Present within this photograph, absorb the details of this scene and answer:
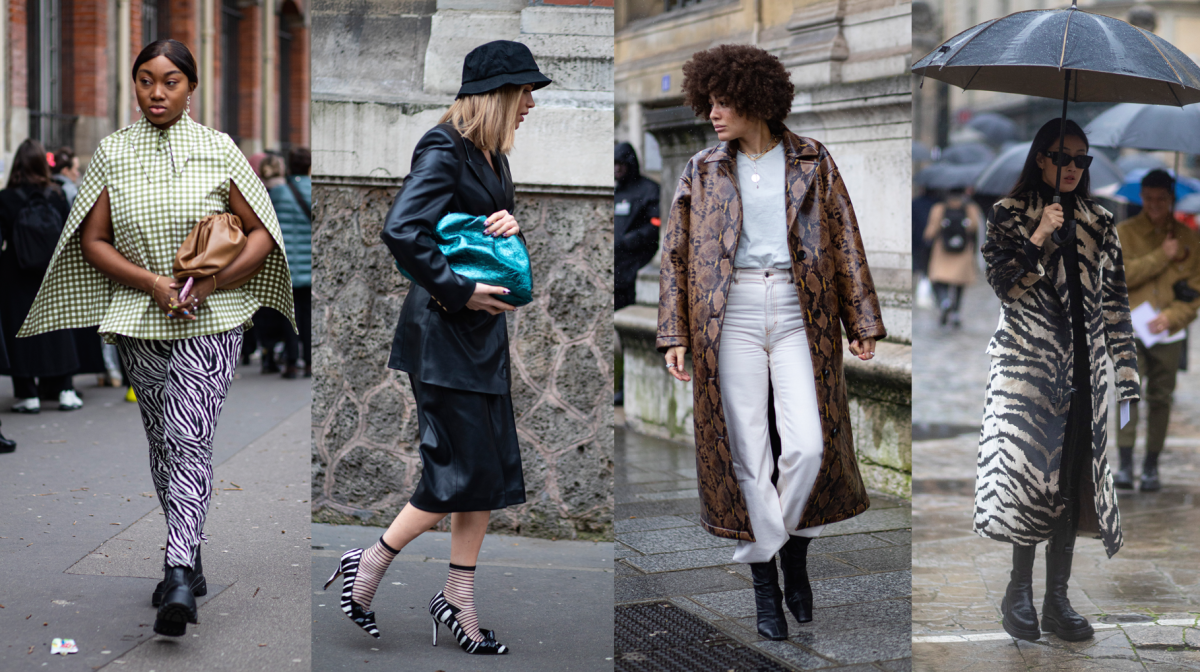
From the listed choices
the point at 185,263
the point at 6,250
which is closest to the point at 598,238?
the point at 185,263

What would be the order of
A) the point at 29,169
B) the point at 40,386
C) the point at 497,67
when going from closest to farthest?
the point at 497,67 < the point at 29,169 < the point at 40,386

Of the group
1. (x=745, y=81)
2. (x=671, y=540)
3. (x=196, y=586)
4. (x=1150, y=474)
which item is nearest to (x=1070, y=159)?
(x=745, y=81)

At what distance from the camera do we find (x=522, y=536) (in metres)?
5.52

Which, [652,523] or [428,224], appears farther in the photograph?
[652,523]

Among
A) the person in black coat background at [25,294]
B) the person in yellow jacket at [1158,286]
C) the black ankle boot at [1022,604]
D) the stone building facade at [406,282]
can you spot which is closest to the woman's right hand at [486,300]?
the stone building facade at [406,282]

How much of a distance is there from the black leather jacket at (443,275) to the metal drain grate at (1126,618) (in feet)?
7.67

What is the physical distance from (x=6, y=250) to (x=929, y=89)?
1672 inches

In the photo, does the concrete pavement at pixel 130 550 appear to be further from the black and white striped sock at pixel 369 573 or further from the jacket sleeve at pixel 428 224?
the jacket sleeve at pixel 428 224

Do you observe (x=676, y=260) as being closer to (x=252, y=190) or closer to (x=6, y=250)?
(x=252, y=190)

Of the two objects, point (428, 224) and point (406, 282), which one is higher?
point (428, 224)

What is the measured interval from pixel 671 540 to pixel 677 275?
1195 mm

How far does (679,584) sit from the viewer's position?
4.32 meters

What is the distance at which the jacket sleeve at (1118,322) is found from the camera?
4.17 m

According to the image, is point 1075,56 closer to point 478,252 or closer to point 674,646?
point 478,252
